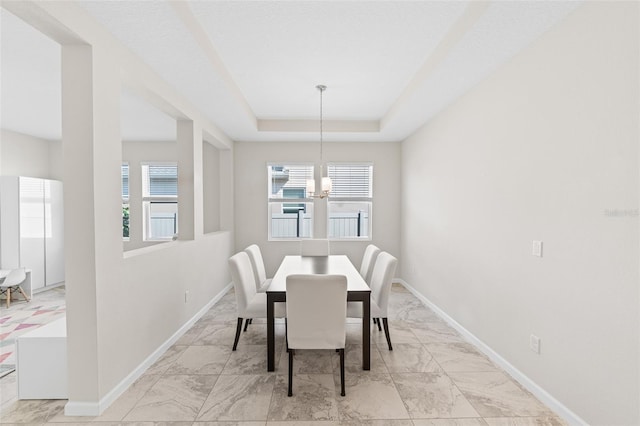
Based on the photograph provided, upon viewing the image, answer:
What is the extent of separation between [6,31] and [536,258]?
4038 millimetres

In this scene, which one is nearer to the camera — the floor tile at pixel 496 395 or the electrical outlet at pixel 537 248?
the floor tile at pixel 496 395

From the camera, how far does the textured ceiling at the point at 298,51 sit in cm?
201

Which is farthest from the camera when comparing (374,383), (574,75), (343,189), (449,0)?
(343,189)

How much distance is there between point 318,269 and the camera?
3.16m

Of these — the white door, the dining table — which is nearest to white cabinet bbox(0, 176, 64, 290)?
the white door

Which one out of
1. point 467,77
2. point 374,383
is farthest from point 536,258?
point 467,77

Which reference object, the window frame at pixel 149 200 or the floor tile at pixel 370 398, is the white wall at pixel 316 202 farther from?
the floor tile at pixel 370 398

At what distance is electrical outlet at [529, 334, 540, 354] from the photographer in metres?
2.17

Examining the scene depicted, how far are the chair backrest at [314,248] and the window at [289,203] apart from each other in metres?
1.27

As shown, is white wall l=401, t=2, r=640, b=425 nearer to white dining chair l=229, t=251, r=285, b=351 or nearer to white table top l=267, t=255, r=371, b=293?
white table top l=267, t=255, r=371, b=293

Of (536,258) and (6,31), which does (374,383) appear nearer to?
(536,258)

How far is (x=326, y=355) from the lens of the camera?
2.76 m

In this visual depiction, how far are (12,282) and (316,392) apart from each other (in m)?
4.49

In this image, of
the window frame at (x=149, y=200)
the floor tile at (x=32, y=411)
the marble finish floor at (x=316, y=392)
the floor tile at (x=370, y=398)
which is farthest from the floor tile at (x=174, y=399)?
the window frame at (x=149, y=200)
